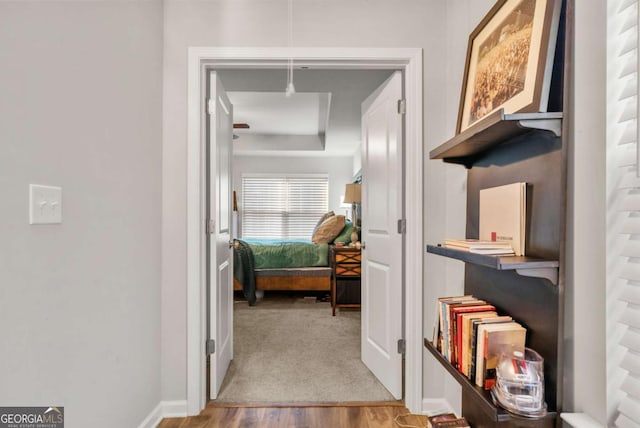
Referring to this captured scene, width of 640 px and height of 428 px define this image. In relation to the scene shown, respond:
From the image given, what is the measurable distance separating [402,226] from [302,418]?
4.12 feet

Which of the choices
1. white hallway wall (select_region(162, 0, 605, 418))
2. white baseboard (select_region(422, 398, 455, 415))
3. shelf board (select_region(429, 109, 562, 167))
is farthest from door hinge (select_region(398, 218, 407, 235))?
white baseboard (select_region(422, 398, 455, 415))

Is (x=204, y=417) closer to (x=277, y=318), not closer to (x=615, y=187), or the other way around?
(x=277, y=318)

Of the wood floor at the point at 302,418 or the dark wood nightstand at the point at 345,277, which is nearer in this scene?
the wood floor at the point at 302,418

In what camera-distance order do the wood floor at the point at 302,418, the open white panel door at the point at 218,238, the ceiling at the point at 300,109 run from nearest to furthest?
the wood floor at the point at 302,418, the open white panel door at the point at 218,238, the ceiling at the point at 300,109

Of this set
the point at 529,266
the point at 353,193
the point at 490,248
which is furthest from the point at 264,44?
the point at 353,193

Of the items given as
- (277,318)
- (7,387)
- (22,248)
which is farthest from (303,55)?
(277,318)

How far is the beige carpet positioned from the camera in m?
2.21

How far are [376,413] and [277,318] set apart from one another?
2.00 m

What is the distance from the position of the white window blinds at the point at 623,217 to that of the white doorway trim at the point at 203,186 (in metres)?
1.12

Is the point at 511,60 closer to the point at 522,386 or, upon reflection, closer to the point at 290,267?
the point at 522,386

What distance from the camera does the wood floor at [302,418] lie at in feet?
6.23

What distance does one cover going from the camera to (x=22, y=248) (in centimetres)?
105

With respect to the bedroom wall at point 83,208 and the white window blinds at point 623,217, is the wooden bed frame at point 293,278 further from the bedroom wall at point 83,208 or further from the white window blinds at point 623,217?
the white window blinds at point 623,217

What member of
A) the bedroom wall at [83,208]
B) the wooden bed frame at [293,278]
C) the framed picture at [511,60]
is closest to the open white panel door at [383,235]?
the framed picture at [511,60]
